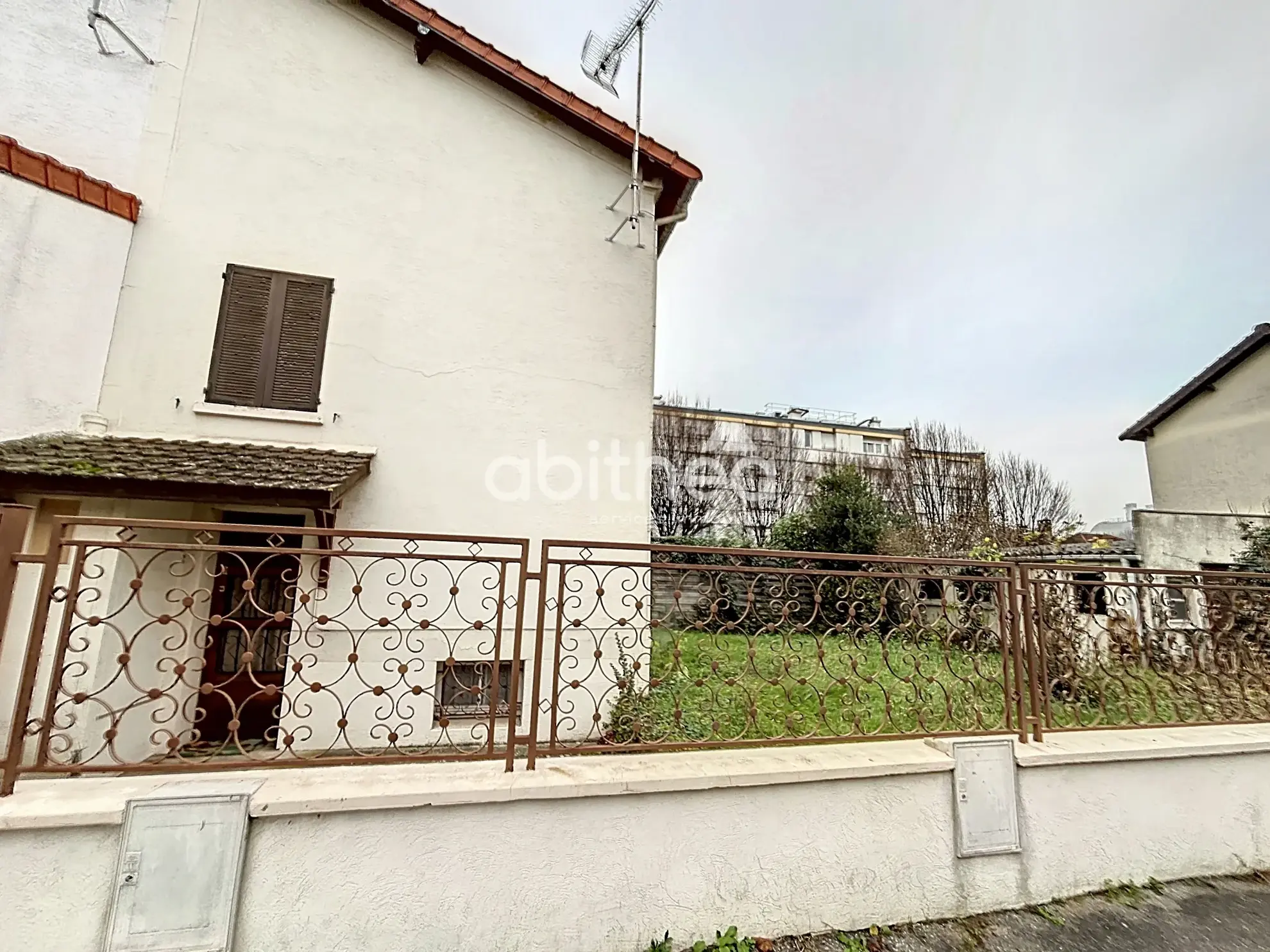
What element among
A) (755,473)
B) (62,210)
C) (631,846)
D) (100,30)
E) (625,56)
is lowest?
(631,846)

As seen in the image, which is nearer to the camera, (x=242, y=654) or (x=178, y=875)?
(x=178, y=875)

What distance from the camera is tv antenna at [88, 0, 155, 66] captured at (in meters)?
5.90

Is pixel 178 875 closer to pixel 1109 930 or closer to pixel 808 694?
pixel 1109 930

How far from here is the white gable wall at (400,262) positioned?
5.93 m

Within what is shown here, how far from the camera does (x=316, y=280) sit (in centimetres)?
626

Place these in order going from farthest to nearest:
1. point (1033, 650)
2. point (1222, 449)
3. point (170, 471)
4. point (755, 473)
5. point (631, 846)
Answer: point (755, 473), point (1222, 449), point (170, 471), point (1033, 650), point (631, 846)

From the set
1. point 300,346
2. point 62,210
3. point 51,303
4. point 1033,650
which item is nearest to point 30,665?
point 300,346

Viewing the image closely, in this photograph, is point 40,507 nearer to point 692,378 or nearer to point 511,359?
point 511,359

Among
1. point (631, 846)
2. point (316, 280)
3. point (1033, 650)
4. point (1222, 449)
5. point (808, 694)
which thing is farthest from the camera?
point (1222, 449)

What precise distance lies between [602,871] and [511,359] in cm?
539

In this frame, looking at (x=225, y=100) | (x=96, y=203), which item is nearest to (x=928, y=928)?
(x=96, y=203)

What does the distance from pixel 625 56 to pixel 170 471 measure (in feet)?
21.6

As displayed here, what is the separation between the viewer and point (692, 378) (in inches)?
892

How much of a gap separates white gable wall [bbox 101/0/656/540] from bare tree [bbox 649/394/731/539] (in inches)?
526
